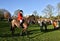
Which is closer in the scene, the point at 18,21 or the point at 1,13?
the point at 18,21

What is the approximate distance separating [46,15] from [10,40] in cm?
6517

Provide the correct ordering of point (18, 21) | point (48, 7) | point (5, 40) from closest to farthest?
point (5, 40)
point (18, 21)
point (48, 7)

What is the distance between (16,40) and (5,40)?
907mm

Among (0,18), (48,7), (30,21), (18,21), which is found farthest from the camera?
(48,7)

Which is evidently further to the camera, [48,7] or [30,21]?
[48,7]

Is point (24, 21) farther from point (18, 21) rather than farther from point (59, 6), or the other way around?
point (59, 6)

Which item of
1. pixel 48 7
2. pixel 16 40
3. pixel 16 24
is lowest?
pixel 16 40

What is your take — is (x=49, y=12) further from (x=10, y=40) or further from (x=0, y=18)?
(x=10, y=40)

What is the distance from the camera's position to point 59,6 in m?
79.9

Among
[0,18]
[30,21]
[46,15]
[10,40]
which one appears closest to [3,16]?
[0,18]

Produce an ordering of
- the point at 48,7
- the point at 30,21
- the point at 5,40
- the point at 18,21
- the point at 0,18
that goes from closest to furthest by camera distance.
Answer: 1. the point at 5,40
2. the point at 18,21
3. the point at 30,21
4. the point at 0,18
5. the point at 48,7

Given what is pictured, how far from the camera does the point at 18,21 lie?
1741 cm

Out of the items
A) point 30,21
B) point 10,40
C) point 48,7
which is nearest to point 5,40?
point 10,40

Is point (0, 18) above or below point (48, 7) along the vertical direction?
below
